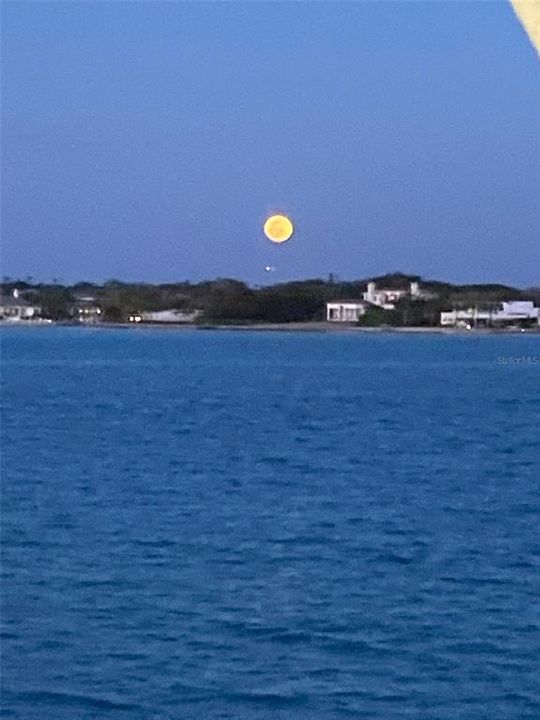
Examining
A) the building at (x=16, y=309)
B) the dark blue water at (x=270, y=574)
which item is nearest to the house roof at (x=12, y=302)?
the building at (x=16, y=309)

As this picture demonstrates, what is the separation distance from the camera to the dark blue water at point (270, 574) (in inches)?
425

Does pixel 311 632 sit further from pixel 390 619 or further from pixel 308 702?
pixel 308 702

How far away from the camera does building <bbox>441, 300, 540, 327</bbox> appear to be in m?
148

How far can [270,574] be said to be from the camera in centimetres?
1478

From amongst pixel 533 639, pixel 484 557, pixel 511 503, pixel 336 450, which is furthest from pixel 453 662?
pixel 336 450

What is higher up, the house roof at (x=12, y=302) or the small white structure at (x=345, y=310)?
the house roof at (x=12, y=302)

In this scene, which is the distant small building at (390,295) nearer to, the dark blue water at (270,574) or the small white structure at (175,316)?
the small white structure at (175,316)

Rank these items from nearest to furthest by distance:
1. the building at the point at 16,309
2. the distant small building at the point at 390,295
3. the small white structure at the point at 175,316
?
the distant small building at the point at 390,295 < the building at the point at 16,309 < the small white structure at the point at 175,316

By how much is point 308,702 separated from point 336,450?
67.2ft

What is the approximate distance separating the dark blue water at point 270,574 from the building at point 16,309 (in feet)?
422

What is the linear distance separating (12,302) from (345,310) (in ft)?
127

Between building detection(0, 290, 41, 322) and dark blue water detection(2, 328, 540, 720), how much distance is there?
422 feet

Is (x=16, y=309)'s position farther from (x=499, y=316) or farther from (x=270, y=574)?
(x=270, y=574)

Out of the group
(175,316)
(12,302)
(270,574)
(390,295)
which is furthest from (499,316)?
(270,574)
